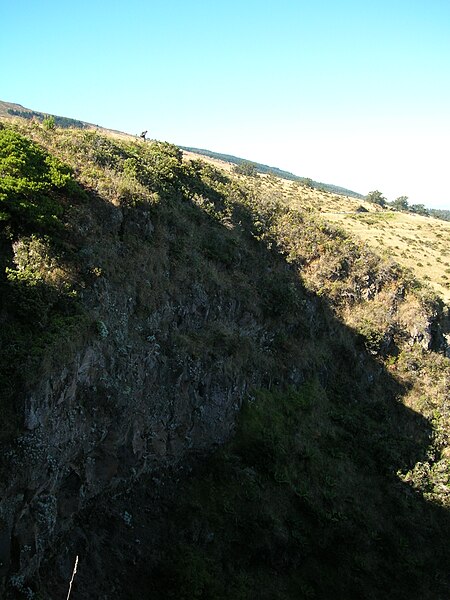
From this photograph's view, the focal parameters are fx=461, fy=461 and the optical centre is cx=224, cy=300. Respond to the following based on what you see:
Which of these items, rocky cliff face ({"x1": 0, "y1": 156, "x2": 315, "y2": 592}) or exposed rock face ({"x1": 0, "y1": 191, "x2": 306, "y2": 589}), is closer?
exposed rock face ({"x1": 0, "y1": 191, "x2": 306, "y2": 589})

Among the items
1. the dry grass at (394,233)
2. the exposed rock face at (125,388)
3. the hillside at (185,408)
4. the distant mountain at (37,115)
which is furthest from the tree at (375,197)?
the exposed rock face at (125,388)

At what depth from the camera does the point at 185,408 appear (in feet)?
53.1

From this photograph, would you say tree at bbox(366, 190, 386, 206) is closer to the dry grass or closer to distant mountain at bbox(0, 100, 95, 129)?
the dry grass

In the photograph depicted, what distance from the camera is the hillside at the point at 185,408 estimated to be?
11859mm

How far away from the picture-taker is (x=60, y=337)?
40.0ft

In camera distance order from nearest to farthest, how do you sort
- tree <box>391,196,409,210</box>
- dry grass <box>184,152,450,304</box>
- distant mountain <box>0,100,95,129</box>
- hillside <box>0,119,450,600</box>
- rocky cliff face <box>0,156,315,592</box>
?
rocky cliff face <box>0,156,315,592</box> → hillside <box>0,119,450,600</box> → dry grass <box>184,152,450,304</box> → distant mountain <box>0,100,95,129</box> → tree <box>391,196,409,210</box>

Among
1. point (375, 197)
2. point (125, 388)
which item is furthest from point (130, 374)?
point (375, 197)

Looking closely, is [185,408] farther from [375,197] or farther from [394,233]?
[375,197]

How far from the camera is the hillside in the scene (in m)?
11.9

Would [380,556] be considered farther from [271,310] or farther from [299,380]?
[271,310]

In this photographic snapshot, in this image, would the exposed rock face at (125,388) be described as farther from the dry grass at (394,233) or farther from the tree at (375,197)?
the tree at (375,197)

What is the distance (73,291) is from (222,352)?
6.92 m

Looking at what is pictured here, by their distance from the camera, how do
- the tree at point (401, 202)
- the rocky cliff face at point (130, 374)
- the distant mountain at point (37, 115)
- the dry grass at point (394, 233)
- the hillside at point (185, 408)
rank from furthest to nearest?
the tree at point (401, 202), the distant mountain at point (37, 115), the dry grass at point (394, 233), the hillside at point (185, 408), the rocky cliff face at point (130, 374)

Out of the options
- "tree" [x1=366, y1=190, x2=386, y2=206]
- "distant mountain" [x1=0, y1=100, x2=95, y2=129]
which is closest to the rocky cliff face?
"distant mountain" [x1=0, y1=100, x2=95, y2=129]
